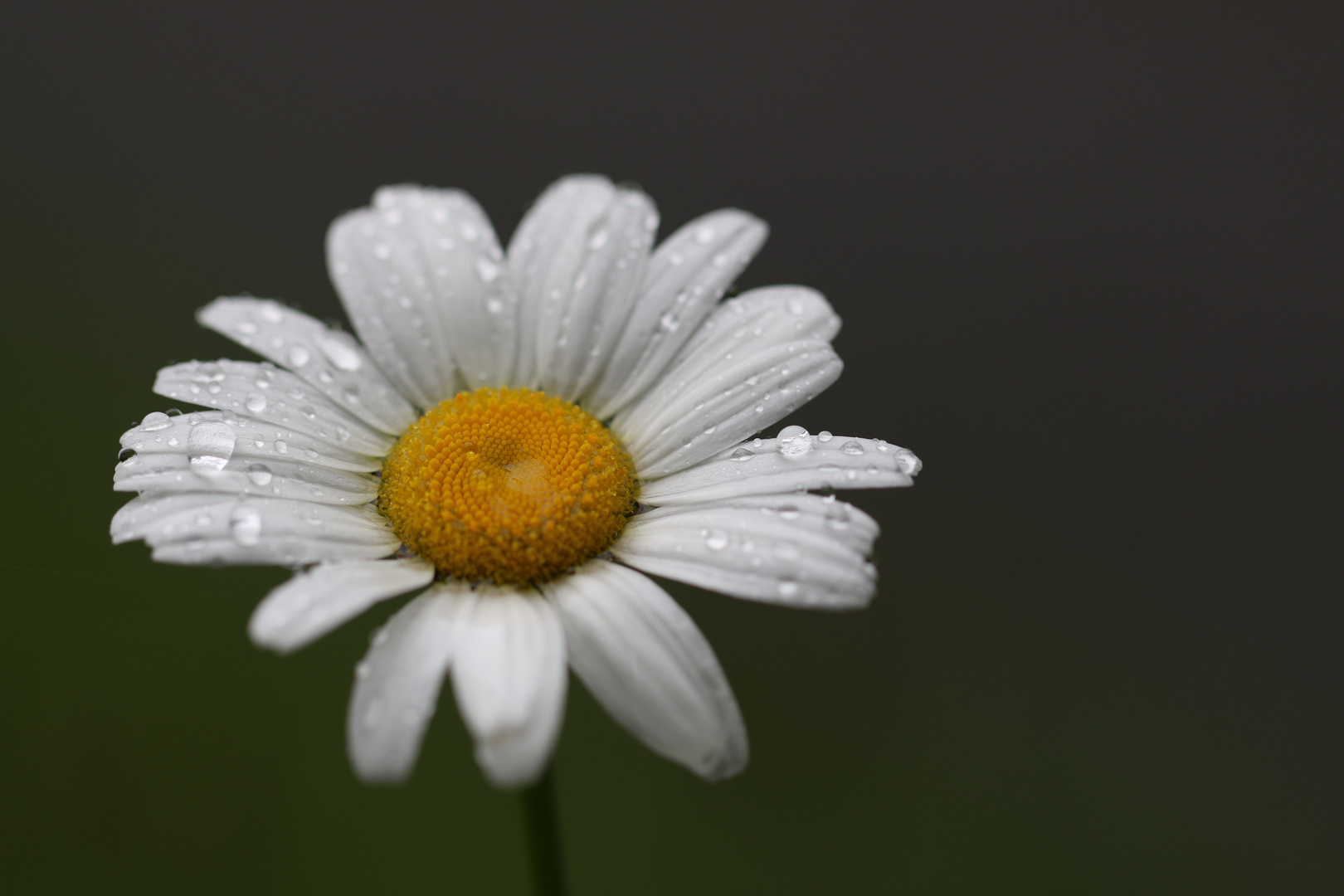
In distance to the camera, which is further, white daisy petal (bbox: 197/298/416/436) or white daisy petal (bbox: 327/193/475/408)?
white daisy petal (bbox: 327/193/475/408)

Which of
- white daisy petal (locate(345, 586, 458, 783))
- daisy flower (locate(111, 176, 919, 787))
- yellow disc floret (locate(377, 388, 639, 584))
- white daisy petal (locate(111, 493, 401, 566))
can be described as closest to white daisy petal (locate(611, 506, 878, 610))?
daisy flower (locate(111, 176, 919, 787))

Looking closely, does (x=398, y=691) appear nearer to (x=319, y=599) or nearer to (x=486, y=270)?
(x=319, y=599)

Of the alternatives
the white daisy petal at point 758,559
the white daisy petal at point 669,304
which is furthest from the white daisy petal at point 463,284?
the white daisy petal at point 758,559

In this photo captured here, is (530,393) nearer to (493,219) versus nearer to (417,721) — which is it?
(417,721)

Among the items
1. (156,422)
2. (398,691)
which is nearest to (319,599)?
(398,691)

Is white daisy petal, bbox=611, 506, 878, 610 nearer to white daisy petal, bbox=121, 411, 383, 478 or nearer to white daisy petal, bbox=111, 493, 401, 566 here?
white daisy petal, bbox=111, 493, 401, 566

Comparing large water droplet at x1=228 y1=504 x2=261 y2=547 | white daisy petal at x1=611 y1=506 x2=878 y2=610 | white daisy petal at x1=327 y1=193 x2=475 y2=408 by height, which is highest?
white daisy petal at x1=327 y1=193 x2=475 y2=408

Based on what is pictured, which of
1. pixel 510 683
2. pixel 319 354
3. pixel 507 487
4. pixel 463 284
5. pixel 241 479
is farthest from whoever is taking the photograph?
pixel 463 284
